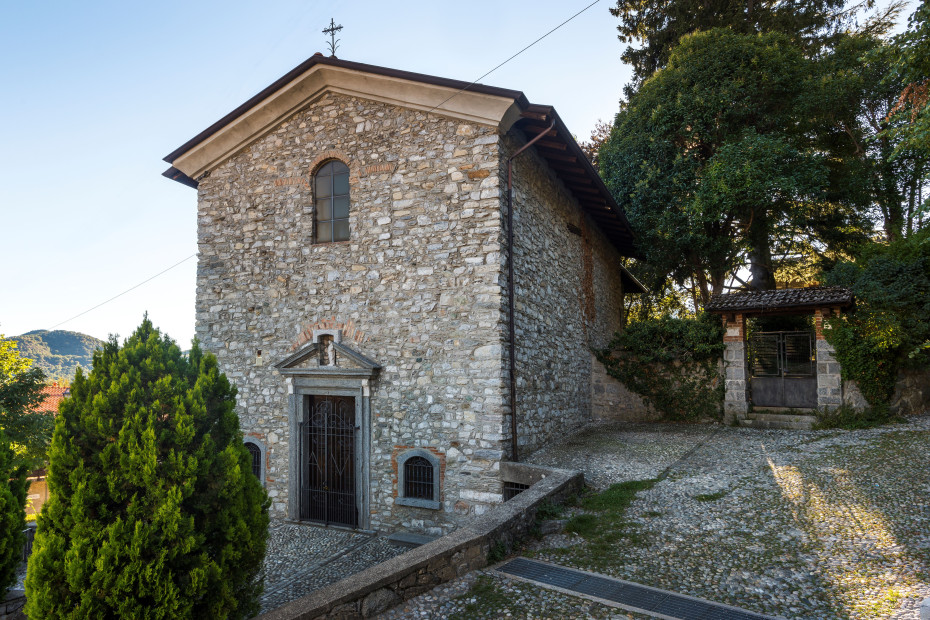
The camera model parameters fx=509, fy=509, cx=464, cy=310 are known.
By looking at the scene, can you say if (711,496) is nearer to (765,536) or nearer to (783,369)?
(765,536)

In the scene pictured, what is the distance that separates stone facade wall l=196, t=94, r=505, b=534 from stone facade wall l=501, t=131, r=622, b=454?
2.16 ft

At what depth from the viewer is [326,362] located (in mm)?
7703

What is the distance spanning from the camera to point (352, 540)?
23.1ft

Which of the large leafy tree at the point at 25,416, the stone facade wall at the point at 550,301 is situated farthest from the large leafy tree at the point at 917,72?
the large leafy tree at the point at 25,416

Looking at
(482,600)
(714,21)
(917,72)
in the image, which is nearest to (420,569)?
(482,600)

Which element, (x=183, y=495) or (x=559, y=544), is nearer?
(x=183, y=495)

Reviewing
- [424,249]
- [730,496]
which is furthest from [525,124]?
[730,496]

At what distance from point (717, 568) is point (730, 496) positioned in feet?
6.25

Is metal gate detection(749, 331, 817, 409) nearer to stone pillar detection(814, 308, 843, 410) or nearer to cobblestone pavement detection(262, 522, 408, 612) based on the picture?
stone pillar detection(814, 308, 843, 410)

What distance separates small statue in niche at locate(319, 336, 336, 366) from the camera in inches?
301

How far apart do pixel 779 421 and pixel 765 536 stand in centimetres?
614

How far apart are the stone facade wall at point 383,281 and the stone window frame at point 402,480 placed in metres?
0.11

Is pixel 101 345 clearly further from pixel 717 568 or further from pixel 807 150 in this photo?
pixel 807 150

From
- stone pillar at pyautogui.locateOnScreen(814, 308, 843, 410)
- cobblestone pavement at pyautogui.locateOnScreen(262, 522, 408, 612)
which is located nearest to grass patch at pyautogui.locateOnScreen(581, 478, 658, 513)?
cobblestone pavement at pyautogui.locateOnScreen(262, 522, 408, 612)
